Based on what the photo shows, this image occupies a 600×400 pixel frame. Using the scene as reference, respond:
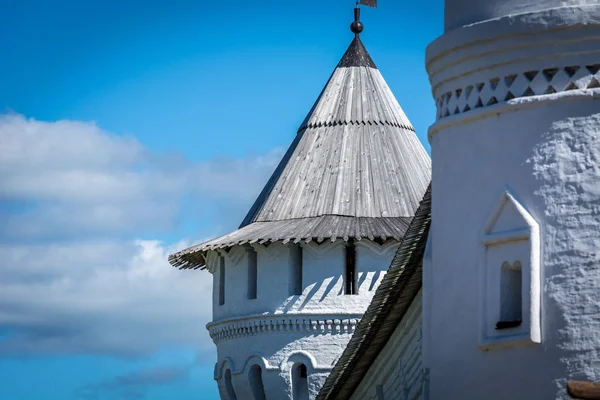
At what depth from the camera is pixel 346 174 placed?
105ft

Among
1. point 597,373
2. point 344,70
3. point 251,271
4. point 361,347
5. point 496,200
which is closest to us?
point 597,373

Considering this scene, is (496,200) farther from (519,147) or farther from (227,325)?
(227,325)

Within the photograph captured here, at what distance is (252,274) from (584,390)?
70.9ft

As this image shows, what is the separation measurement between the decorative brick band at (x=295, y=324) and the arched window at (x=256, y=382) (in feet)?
2.36

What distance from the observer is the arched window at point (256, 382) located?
30761mm

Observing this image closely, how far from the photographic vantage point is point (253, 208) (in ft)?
107

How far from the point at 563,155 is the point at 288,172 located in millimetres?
22354

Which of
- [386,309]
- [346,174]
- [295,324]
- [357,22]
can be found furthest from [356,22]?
[386,309]

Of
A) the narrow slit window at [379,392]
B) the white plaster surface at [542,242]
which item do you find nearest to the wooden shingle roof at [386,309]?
the narrow slit window at [379,392]

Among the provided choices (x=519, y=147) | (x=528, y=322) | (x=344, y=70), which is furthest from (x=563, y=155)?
(x=344, y=70)

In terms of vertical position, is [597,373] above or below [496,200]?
below

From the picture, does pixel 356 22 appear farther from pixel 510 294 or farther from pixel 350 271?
pixel 510 294

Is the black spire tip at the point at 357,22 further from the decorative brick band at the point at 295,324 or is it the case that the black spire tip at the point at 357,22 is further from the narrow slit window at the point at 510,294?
the narrow slit window at the point at 510,294

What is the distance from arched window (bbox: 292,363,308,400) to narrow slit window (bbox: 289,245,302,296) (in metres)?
1.48
